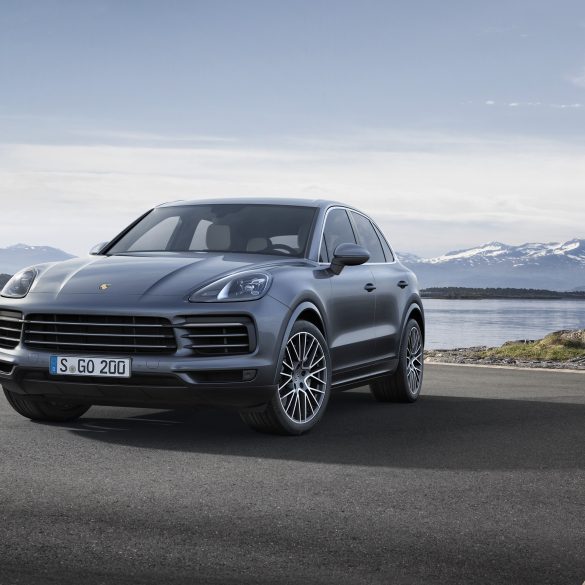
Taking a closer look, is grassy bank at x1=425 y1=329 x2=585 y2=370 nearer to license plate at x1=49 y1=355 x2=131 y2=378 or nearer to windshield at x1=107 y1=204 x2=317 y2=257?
windshield at x1=107 y1=204 x2=317 y2=257

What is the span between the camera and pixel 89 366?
6.39 metres

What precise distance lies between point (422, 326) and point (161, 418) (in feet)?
9.99

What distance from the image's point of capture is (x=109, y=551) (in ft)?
12.8

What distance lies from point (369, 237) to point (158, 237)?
77.2 inches

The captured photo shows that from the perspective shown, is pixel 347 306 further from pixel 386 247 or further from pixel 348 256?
pixel 386 247

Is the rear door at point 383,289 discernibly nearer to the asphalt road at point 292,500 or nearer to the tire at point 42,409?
the asphalt road at point 292,500

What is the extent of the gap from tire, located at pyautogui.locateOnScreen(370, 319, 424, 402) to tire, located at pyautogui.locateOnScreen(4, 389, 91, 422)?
267cm

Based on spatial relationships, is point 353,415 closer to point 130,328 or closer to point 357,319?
point 357,319

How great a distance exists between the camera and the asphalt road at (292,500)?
375cm

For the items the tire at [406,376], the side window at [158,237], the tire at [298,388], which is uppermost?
the side window at [158,237]

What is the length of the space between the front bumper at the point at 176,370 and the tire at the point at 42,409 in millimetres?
681

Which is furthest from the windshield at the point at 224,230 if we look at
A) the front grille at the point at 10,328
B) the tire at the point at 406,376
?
the tire at the point at 406,376

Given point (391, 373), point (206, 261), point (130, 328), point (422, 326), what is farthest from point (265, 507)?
point (422, 326)

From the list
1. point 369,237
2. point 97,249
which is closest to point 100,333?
point 97,249
